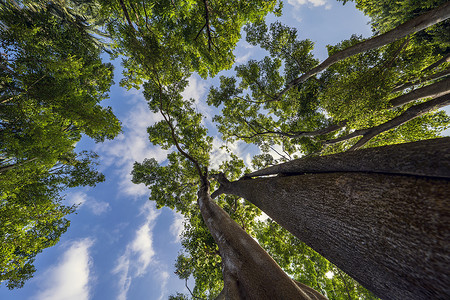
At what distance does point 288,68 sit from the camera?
919 centimetres

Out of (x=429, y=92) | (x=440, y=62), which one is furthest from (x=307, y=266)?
(x=440, y=62)

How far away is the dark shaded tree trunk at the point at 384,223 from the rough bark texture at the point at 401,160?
0.01 metres

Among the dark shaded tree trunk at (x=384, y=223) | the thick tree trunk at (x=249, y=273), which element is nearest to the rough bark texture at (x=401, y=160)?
the dark shaded tree trunk at (x=384, y=223)

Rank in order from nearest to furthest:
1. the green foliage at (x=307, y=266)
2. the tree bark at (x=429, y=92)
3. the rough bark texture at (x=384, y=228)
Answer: the rough bark texture at (x=384, y=228)
the tree bark at (x=429, y=92)
the green foliage at (x=307, y=266)

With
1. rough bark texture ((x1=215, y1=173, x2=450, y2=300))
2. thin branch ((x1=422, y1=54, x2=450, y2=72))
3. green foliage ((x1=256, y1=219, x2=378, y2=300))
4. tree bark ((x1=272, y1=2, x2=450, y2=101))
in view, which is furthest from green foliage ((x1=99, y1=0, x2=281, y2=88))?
→ green foliage ((x1=256, y1=219, x2=378, y2=300))

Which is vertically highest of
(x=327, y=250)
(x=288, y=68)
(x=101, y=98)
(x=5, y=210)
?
(x=101, y=98)

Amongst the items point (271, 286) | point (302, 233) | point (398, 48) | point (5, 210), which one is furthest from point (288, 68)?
point (5, 210)

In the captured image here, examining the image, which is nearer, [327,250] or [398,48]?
[327,250]

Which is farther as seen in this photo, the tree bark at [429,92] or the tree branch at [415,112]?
the tree branch at [415,112]

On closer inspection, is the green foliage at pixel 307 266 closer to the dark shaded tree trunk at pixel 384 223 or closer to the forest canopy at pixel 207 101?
the forest canopy at pixel 207 101

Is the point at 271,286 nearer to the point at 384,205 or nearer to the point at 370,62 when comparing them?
the point at 384,205

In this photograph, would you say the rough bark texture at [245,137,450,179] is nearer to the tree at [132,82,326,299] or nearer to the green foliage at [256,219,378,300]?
the tree at [132,82,326,299]

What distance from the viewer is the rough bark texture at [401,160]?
1.67 meters

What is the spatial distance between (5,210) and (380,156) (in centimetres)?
1298
